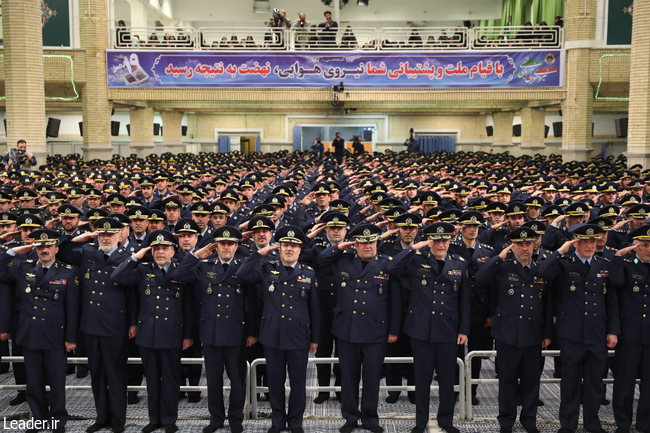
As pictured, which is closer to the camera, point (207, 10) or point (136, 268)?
point (136, 268)

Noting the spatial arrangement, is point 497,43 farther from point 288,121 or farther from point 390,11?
point 288,121

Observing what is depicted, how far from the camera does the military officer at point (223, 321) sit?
554cm

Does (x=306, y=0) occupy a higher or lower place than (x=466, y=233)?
higher

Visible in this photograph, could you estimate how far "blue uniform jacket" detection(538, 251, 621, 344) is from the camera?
545 cm

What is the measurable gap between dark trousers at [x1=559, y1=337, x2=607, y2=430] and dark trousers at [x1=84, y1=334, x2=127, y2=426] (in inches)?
149

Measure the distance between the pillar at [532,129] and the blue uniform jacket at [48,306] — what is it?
2375 cm

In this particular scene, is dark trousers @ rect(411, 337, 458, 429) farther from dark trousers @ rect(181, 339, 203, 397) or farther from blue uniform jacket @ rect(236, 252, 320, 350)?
dark trousers @ rect(181, 339, 203, 397)

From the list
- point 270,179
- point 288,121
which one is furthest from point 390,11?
point 270,179

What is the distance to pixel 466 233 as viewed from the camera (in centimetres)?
680


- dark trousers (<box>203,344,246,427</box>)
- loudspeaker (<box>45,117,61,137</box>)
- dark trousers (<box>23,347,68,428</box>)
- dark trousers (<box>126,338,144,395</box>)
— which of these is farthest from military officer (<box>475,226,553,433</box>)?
loudspeaker (<box>45,117,61,137</box>)

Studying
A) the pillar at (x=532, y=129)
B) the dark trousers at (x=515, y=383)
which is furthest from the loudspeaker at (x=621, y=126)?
the dark trousers at (x=515, y=383)

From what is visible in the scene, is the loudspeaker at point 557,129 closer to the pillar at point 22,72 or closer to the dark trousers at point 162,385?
the pillar at point 22,72

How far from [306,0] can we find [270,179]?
1916 cm

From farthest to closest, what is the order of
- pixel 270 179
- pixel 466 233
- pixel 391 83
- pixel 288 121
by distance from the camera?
pixel 288 121, pixel 391 83, pixel 270 179, pixel 466 233
